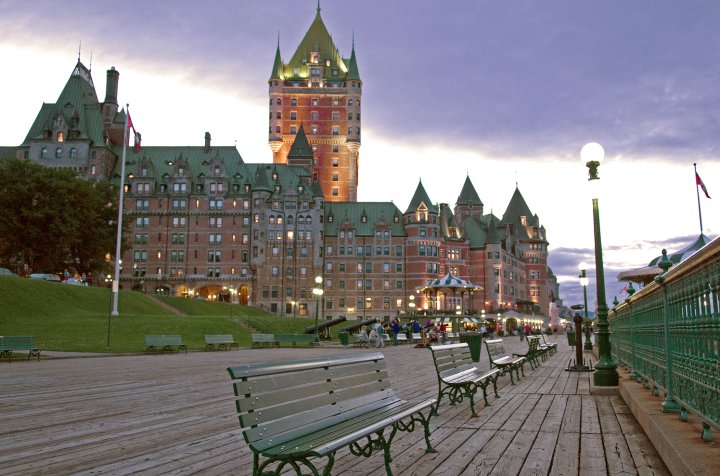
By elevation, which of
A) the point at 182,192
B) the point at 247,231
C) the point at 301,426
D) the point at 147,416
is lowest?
the point at 147,416

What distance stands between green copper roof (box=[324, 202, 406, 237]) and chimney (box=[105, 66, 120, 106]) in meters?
38.4

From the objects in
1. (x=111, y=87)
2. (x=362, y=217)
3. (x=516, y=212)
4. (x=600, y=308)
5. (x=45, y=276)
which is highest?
(x=111, y=87)

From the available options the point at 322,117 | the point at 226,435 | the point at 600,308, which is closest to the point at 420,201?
the point at 322,117

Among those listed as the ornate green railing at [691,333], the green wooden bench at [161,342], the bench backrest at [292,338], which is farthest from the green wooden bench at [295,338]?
the ornate green railing at [691,333]

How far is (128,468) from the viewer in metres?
5.93

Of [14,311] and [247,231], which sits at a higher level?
[247,231]

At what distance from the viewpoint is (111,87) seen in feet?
323

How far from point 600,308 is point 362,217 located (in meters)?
84.0

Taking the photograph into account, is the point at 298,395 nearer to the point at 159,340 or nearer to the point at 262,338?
the point at 159,340

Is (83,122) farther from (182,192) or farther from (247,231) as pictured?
(247,231)

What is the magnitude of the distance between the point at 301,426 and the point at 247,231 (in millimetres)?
88205

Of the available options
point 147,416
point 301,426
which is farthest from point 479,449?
point 147,416

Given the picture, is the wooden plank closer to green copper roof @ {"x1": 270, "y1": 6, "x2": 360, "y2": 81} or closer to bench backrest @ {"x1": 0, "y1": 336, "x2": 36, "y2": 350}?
bench backrest @ {"x1": 0, "y1": 336, "x2": 36, "y2": 350}

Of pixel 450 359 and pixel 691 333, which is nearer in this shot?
pixel 691 333
